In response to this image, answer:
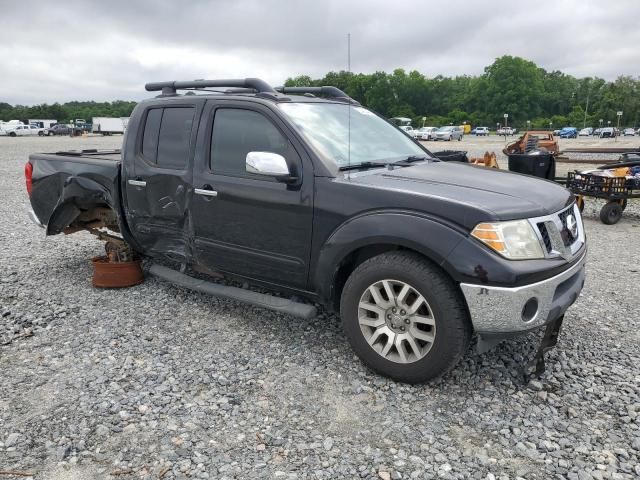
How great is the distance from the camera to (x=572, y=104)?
119 meters

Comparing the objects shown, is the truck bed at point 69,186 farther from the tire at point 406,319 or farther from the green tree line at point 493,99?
the green tree line at point 493,99

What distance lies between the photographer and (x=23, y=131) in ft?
212

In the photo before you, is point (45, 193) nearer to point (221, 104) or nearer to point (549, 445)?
point (221, 104)

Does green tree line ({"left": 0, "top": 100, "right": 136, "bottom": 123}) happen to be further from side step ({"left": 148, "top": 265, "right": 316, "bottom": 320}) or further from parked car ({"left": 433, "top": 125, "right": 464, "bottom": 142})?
side step ({"left": 148, "top": 265, "right": 316, "bottom": 320})

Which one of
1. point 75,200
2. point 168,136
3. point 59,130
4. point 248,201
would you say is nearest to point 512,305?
point 248,201

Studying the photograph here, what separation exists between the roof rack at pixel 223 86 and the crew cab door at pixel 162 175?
0.78 ft

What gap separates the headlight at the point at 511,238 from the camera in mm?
2967

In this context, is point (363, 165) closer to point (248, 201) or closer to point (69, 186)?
point (248, 201)

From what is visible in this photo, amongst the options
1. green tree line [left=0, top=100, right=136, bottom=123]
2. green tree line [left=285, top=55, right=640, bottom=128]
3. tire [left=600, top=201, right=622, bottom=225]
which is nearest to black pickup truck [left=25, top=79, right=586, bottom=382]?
tire [left=600, top=201, right=622, bottom=225]

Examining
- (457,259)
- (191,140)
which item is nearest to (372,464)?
(457,259)

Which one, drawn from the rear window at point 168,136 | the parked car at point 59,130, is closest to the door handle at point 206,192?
the rear window at point 168,136

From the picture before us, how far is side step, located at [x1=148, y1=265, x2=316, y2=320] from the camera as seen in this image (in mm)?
3771

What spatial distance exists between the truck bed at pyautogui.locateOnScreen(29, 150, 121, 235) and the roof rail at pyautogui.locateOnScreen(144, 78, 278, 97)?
32.6 inches

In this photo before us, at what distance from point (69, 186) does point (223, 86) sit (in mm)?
2080
